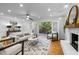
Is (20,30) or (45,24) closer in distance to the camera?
(45,24)

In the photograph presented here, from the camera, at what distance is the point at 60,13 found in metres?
3.61

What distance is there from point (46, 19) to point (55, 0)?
109 cm

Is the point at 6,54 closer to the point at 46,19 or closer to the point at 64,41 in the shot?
the point at 46,19

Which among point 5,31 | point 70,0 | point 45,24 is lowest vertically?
point 5,31

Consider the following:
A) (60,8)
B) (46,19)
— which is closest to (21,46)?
(46,19)

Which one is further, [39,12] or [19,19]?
[39,12]

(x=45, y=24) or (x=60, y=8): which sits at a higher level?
(x=60, y=8)

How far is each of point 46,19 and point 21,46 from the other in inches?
49.2
